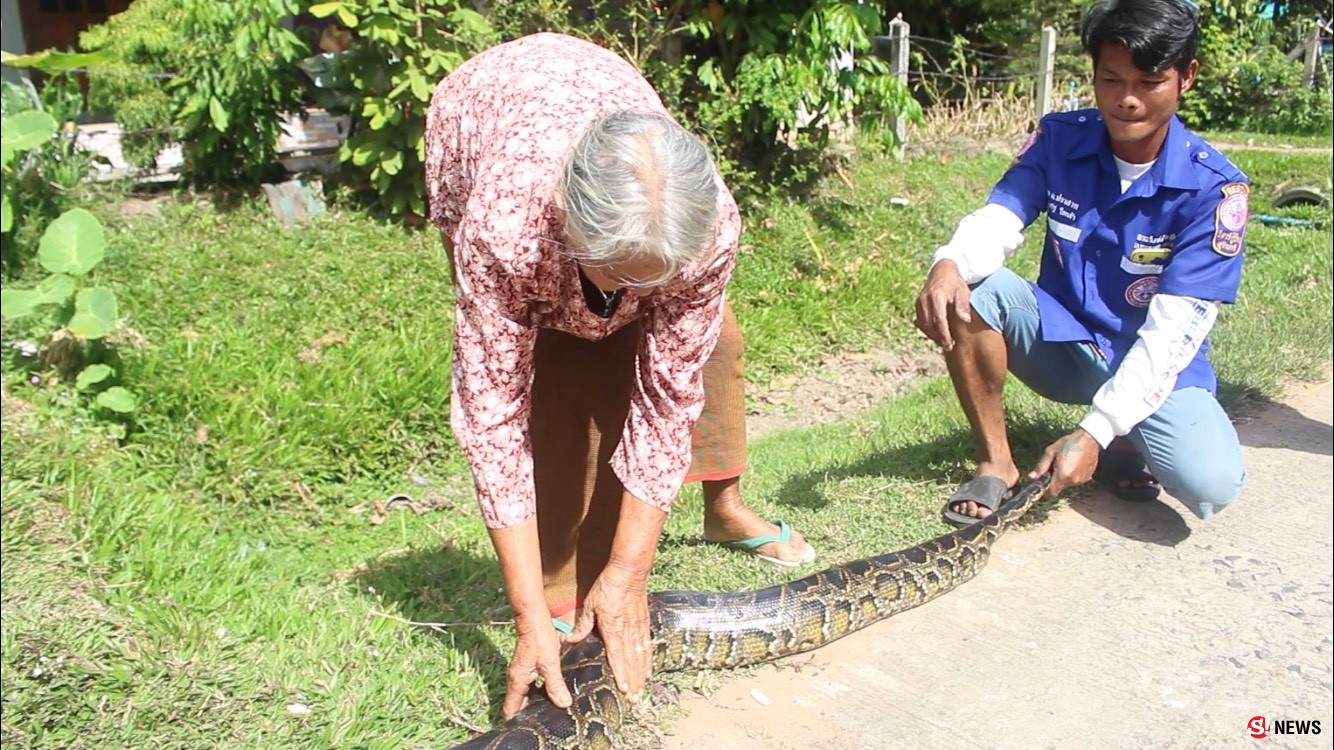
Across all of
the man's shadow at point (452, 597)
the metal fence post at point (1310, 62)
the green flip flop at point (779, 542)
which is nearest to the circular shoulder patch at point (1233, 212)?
the green flip flop at point (779, 542)

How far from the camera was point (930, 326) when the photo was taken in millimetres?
3830

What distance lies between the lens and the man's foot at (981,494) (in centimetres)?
412

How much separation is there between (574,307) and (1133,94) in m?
2.25

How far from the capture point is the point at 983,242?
4.04m

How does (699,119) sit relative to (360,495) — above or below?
above

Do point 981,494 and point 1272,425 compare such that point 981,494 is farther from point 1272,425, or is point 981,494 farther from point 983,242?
point 1272,425

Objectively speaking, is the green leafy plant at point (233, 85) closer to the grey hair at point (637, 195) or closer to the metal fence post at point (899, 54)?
the grey hair at point (637, 195)

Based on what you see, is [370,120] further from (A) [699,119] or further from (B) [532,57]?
(B) [532,57]

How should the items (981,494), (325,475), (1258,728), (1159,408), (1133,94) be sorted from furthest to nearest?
1. (325,475)
2. (981,494)
3. (1159,408)
4. (1133,94)
5. (1258,728)

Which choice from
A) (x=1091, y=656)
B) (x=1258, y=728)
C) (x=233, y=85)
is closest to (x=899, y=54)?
(x=233, y=85)

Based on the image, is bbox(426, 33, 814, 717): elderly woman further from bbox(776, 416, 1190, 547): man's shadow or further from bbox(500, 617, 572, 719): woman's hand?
bbox(776, 416, 1190, 547): man's shadow

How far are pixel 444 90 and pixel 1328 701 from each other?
315cm

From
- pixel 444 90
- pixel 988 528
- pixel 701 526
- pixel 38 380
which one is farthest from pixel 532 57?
pixel 38 380

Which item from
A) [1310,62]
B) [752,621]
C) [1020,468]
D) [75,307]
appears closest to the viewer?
[752,621]
